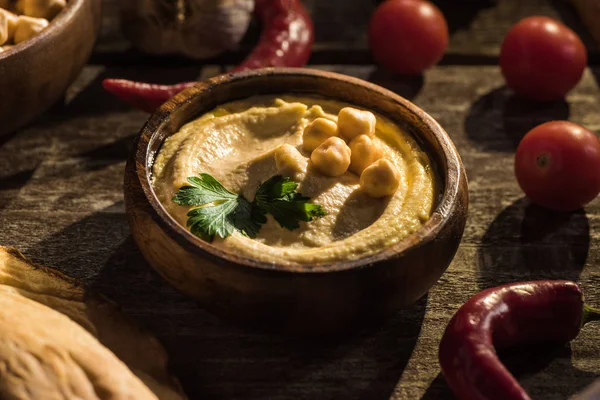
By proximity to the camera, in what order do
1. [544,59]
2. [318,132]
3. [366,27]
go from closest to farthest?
[318,132] < [544,59] < [366,27]

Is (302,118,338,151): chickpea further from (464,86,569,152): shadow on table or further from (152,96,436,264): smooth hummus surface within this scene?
(464,86,569,152): shadow on table

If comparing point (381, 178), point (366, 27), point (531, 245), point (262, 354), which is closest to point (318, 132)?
point (381, 178)

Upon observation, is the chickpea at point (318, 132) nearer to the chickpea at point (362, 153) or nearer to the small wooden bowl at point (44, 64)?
the chickpea at point (362, 153)

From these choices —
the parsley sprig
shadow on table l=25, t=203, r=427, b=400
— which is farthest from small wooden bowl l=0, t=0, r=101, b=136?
the parsley sprig

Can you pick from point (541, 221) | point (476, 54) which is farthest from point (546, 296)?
point (476, 54)

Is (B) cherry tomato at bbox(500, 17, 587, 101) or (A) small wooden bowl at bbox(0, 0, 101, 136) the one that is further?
(B) cherry tomato at bbox(500, 17, 587, 101)

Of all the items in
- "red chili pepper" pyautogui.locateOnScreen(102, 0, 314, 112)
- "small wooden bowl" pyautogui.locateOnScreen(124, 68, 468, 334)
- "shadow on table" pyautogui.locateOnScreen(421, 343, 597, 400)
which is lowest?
"shadow on table" pyautogui.locateOnScreen(421, 343, 597, 400)

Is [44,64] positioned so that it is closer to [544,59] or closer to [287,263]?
[287,263]
